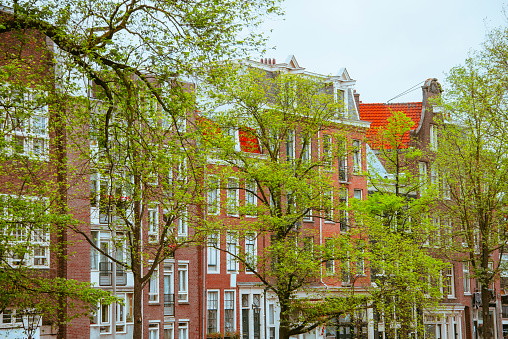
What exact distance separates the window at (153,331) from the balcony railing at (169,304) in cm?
106

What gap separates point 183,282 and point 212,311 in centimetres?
246

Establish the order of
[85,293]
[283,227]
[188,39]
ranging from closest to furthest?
1. [188,39]
2. [85,293]
3. [283,227]

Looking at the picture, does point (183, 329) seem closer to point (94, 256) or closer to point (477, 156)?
point (94, 256)

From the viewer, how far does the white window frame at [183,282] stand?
130ft

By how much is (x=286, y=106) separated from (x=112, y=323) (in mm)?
13281

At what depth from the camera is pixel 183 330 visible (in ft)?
129

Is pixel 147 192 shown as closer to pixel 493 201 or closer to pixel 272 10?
pixel 272 10

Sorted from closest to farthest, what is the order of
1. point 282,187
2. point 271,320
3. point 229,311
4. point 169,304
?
point 282,187
point 169,304
point 229,311
point 271,320

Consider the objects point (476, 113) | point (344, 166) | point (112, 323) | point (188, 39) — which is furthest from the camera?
point (344, 166)

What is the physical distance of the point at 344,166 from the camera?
48.8 meters

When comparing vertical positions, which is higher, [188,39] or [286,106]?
[286,106]

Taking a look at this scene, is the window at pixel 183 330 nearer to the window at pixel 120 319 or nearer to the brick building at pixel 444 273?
the window at pixel 120 319

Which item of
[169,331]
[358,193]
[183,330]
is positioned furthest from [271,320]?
[358,193]

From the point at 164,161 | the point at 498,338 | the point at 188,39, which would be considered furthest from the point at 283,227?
the point at 498,338
